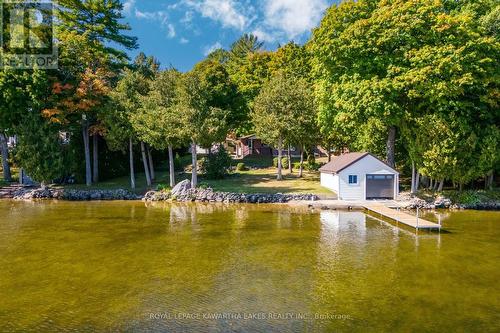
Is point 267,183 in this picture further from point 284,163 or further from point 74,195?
point 74,195

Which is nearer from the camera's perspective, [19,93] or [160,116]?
[19,93]

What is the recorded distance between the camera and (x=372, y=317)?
36.1 ft

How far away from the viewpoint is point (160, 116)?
116 ft

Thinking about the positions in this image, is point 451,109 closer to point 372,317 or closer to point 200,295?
point 372,317

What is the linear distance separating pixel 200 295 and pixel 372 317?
5586 mm

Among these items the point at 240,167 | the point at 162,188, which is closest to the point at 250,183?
the point at 162,188

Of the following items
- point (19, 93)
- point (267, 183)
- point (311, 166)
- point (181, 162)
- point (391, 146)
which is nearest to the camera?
point (19, 93)

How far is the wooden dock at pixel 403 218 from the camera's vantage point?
73.2 feet

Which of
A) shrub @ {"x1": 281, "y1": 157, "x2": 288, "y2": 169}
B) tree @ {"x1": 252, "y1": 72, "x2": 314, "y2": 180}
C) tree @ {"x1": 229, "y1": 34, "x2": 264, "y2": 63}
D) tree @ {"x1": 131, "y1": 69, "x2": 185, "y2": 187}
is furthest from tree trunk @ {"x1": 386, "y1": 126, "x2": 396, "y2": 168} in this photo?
tree @ {"x1": 229, "y1": 34, "x2": 264, "y2": 63}

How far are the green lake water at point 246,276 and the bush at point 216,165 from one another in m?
17.3

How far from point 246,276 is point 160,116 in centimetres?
2424

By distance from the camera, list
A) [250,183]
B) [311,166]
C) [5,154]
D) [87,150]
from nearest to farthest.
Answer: [87,150]
[250,183]
[5,154]
[311,166]

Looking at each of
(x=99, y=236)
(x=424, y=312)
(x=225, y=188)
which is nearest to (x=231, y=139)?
(x=225, y=188)

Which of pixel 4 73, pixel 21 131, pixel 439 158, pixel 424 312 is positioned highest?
pixel 4 73
